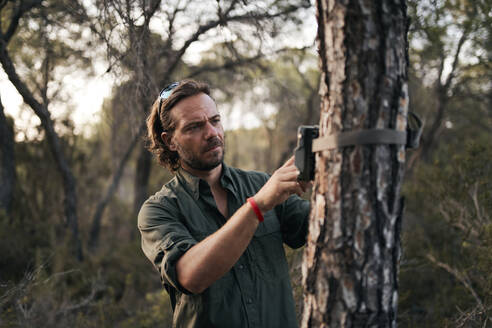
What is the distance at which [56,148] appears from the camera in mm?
6461

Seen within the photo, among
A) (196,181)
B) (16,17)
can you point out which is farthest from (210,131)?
(16,17)

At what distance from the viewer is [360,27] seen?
1.34 m

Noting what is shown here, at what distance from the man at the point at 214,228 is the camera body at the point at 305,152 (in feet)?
0.17

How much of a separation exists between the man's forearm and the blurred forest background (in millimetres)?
2019

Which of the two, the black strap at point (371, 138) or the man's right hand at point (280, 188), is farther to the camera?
the man's right hand at point (280, 188)

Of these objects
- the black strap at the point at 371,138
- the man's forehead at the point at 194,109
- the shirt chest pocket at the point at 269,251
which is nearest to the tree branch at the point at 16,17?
the man's forehead at the point at 194,109

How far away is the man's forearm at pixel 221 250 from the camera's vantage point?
1.56m

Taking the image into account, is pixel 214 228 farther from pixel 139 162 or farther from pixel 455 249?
pixel 139 162

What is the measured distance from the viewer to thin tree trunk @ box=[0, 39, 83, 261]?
17.0 feet

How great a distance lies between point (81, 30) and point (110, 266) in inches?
167

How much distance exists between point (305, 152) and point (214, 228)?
0.76m

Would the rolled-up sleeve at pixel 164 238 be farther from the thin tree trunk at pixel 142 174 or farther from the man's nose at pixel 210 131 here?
the thin tree trunk at pixel 142 174

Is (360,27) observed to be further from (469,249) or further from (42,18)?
(42,18)

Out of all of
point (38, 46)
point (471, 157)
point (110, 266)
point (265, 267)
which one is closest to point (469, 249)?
point (471, 157)
